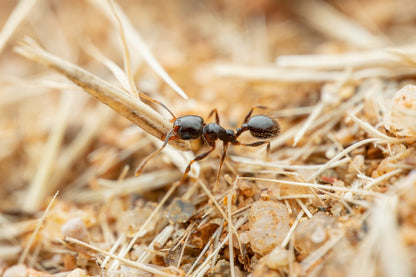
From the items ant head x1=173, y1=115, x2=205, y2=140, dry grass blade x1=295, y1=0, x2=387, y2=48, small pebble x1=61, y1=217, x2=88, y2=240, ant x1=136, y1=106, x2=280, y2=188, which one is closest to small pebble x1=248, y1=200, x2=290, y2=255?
ant x1=136, y1=106, x2=280, y2=188

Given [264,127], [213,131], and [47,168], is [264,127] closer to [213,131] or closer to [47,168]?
[213,131]

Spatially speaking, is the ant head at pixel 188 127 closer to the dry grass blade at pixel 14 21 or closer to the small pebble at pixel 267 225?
the small pebble at pixel 267 225

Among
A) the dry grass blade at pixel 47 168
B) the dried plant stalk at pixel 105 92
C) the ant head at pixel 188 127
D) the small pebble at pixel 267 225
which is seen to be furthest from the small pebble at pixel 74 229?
the small pebble at pixel 267 225

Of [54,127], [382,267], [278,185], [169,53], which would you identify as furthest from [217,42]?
[382,267]

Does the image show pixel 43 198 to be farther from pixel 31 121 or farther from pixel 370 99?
pixel 370 99

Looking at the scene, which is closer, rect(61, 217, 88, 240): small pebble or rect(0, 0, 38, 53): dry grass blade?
rect(61, 217, 88, 240): small pebble

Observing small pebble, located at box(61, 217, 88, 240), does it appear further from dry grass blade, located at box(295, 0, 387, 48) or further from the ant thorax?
dry grass blade, located at box(295, 0, 387, 48)
